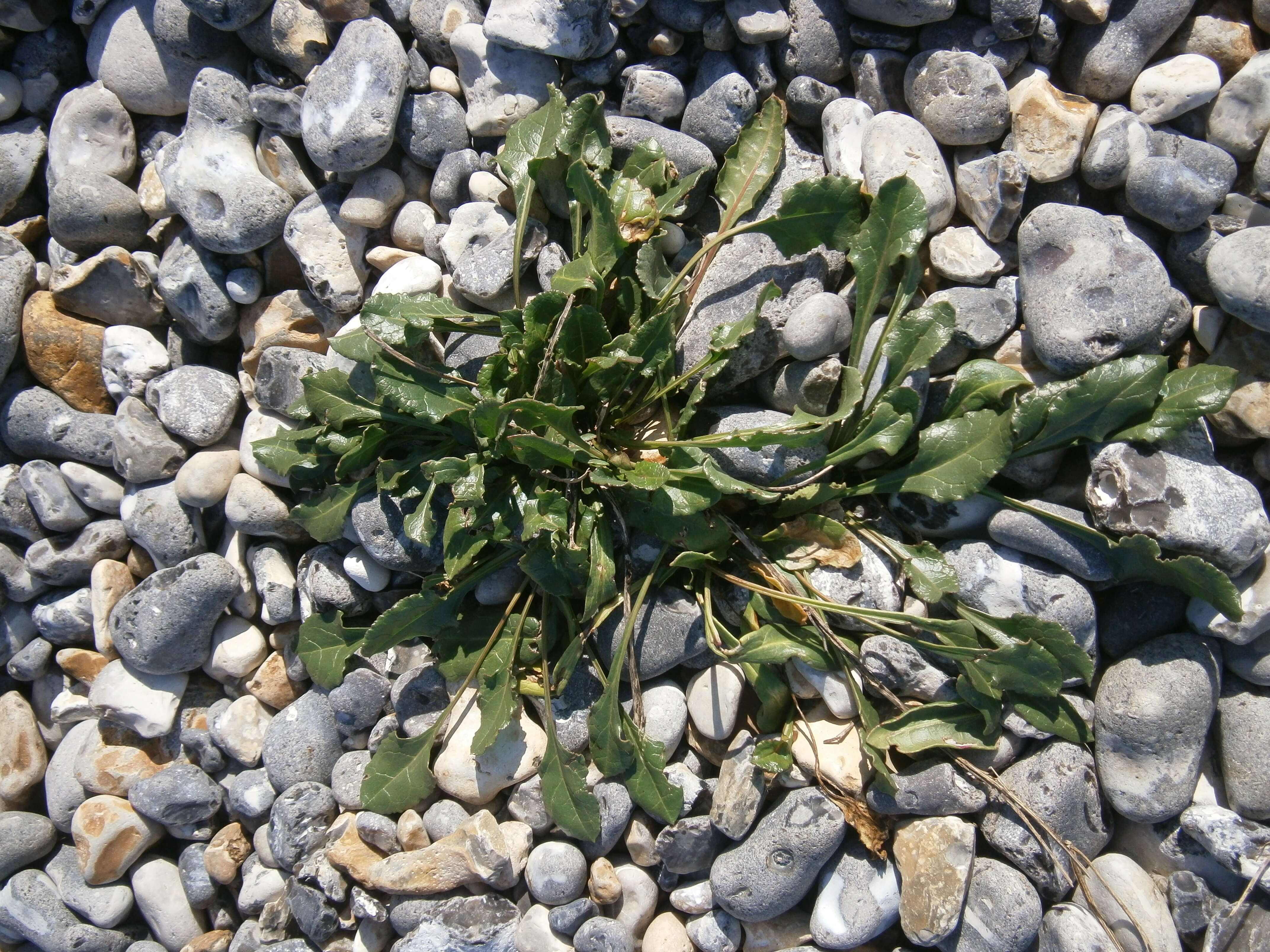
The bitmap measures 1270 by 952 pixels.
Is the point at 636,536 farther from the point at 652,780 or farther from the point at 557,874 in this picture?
the point at 557,874

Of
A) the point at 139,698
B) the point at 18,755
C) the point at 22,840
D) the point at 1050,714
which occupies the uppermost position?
the point at 1050,714

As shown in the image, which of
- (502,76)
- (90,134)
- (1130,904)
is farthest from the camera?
(90,134)

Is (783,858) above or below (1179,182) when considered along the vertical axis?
below

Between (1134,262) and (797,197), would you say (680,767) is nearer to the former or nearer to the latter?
(797,197)

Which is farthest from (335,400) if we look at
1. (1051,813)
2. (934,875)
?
(1051,813)

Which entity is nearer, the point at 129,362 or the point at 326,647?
the point at 326,647
